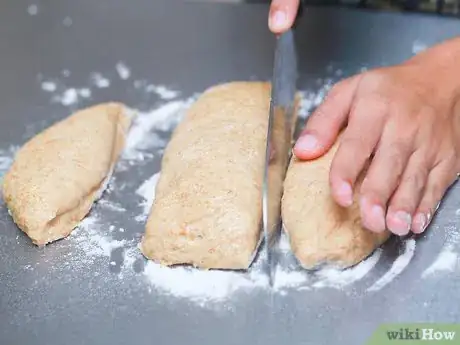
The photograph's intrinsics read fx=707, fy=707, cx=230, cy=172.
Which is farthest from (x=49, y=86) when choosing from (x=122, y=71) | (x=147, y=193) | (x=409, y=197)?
(x=409, y=197)

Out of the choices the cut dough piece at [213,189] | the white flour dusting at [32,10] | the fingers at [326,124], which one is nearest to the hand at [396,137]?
the fingers at [326,124]

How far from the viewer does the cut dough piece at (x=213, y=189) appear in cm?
109

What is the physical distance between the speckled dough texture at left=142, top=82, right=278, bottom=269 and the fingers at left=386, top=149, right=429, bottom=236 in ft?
0.71

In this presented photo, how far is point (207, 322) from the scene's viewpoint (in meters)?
1.04

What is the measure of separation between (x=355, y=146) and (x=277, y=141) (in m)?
0.15

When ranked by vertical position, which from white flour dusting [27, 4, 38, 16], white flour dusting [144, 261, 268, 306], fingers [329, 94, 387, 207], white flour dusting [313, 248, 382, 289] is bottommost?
white flour dusting [144, 261, 268, 306]

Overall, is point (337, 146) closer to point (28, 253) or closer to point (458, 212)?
point (458, 212)

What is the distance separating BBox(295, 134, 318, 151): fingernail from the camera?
3.81 ft

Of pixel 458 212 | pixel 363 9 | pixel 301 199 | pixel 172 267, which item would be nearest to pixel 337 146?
pixel 301 199

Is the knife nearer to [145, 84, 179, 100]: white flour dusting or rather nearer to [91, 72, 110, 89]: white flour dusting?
[145, 84, 179, 100]: white flour dusting

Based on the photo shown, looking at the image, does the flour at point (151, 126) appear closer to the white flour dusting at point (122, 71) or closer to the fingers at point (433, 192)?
the white flour dusting at point (122, 71)

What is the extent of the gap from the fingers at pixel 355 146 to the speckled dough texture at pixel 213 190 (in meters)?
0.15

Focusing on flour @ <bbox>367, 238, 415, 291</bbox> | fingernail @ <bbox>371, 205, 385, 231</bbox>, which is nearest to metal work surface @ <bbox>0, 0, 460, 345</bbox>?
flour @ <bbox>367, 238, 415, 291</bbox>

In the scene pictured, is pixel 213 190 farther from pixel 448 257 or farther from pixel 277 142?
pixel 448 257
